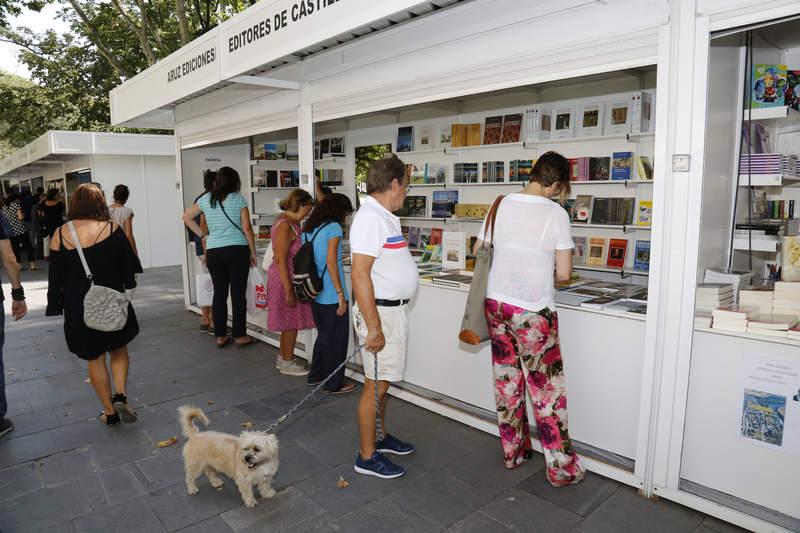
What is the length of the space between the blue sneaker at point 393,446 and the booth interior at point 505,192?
569mm

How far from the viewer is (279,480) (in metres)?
2.96

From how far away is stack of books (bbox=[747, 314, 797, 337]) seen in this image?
7.90 feet

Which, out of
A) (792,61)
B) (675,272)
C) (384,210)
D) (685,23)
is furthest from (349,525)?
(792,61)

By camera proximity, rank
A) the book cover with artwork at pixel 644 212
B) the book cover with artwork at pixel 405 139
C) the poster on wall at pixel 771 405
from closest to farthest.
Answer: the poster on wall at pixel 771 405
the book cover with artwork at pixel 644 212
the book cover with artwork at pixel 405 139

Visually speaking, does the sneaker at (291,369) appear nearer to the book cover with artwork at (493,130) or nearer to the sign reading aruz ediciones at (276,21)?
the sign reading aruz ediciones at (276,21)

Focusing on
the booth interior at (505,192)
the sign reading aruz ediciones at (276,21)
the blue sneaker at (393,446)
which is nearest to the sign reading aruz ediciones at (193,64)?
the sign reading aruz ediciones at (276,21)

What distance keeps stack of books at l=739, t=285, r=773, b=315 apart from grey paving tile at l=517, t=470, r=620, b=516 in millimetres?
1171

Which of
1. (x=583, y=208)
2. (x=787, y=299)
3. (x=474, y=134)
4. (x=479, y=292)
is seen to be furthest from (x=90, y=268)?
(x=583, y=208)

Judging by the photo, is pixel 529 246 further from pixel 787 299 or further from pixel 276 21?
pixel 276 21

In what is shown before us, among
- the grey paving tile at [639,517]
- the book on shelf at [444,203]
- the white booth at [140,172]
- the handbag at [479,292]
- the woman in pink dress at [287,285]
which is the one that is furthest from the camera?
the white booth at [140,172]

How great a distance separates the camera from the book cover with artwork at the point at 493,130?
5.85m

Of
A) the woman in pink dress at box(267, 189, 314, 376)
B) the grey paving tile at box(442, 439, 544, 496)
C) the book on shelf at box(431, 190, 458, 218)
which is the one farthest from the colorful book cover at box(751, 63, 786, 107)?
the book on shelf at box(431, 190, 458, 218)

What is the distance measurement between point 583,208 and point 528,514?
344cm

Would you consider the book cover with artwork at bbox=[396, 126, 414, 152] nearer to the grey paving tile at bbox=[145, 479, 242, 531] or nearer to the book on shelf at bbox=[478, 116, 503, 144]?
the book on shelf at bbox=[478, 116, 503, 144]
